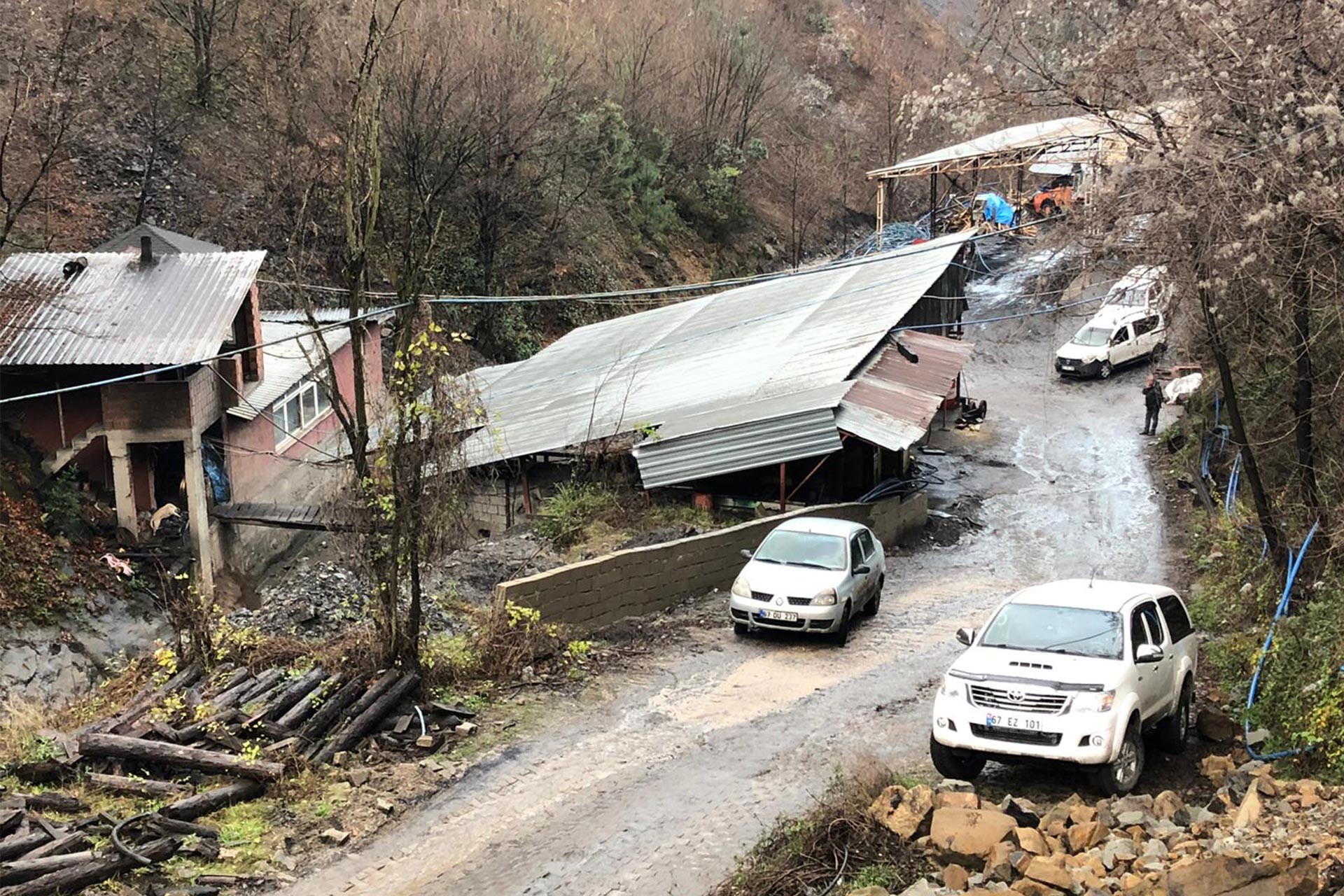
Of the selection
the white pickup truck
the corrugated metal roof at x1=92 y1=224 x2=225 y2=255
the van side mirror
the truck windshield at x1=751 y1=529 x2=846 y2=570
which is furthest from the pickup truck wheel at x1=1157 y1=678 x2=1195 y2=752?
the corrugated metal roof at x1=92 y1=224 x2=225 y2=255

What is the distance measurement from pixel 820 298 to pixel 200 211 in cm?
2121

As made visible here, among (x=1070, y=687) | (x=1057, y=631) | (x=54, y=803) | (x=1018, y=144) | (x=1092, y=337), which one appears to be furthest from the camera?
(x=1092, y=337)

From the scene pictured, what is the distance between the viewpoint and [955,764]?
9.45 metres

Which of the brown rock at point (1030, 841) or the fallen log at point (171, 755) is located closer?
the brown rock at point (1030, 841)

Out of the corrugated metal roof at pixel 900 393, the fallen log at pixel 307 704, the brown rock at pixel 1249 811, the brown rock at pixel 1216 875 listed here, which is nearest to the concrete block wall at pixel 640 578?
the corrugated metal roof at pixel 900 393

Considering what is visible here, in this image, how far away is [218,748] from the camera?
32.1ft

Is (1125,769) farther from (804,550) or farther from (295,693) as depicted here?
(295,693)

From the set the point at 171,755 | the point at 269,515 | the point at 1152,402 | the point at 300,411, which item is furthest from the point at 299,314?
the point at 1152,402

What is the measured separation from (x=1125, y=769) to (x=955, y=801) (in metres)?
2.06

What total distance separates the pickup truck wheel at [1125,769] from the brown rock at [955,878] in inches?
91.6

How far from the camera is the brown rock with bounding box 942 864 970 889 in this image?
23.3ft

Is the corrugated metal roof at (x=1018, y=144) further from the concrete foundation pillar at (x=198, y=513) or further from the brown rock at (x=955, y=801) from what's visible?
the brown rock at (x=955, y=801)

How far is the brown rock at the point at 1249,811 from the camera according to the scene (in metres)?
7.36

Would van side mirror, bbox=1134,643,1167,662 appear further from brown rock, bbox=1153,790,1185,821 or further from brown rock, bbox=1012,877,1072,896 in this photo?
brown rock, bbox=1012,877,1072,896
